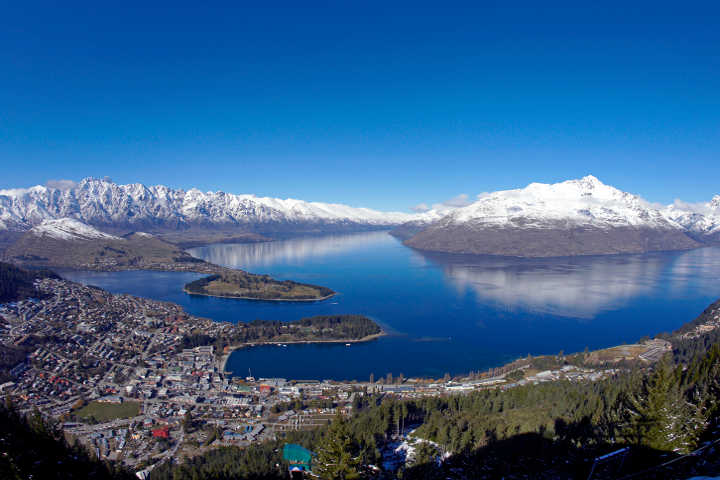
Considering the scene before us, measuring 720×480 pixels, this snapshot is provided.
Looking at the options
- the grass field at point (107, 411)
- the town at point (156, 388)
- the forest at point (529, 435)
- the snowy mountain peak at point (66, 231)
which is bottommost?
the grass field at point (107, 411)

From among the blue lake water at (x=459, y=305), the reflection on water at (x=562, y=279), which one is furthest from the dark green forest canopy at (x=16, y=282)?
the reflection on water at (x=562, y=279)

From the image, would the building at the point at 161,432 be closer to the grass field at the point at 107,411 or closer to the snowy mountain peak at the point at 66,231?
the grass field at the point at 107,411

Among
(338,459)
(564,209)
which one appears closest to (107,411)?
(338,459)

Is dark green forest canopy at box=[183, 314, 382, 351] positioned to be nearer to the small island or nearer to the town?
the town

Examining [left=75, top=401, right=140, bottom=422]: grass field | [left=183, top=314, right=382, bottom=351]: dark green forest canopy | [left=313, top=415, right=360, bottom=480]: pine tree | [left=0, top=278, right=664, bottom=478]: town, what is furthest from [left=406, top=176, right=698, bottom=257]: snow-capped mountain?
[left=313, top=415, right=360, bottom=480]: pine tree

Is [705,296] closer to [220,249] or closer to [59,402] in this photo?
[59,402]

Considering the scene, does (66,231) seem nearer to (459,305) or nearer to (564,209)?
(459,305)
